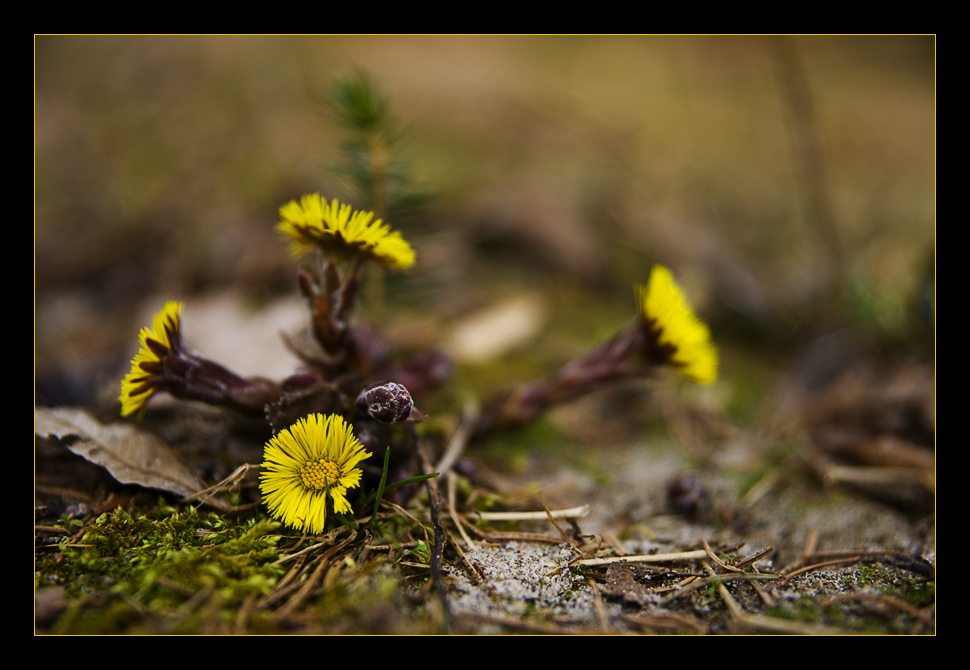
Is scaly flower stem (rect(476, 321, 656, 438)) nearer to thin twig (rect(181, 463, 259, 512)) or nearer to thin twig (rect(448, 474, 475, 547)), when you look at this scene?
thin twig (rect(448, 474, 475, 547))

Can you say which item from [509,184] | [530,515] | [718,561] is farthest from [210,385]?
[509,184]

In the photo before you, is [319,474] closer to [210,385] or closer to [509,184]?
[210,385]

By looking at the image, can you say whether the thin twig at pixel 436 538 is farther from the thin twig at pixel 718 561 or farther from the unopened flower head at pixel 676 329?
the unopened flower head at pixel 676 329

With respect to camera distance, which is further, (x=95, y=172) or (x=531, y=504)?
(x=95, y=172)

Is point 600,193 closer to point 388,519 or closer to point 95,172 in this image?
point 388,519

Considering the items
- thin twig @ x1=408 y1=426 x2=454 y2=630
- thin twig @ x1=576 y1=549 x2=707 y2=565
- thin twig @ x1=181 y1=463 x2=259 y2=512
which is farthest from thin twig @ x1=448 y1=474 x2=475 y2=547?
thin twig @ x1=181 y1=463 x2=259 y2=512

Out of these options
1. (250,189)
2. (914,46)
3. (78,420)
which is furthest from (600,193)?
(914,46)

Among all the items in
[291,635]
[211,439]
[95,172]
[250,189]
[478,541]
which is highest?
[95,172]
